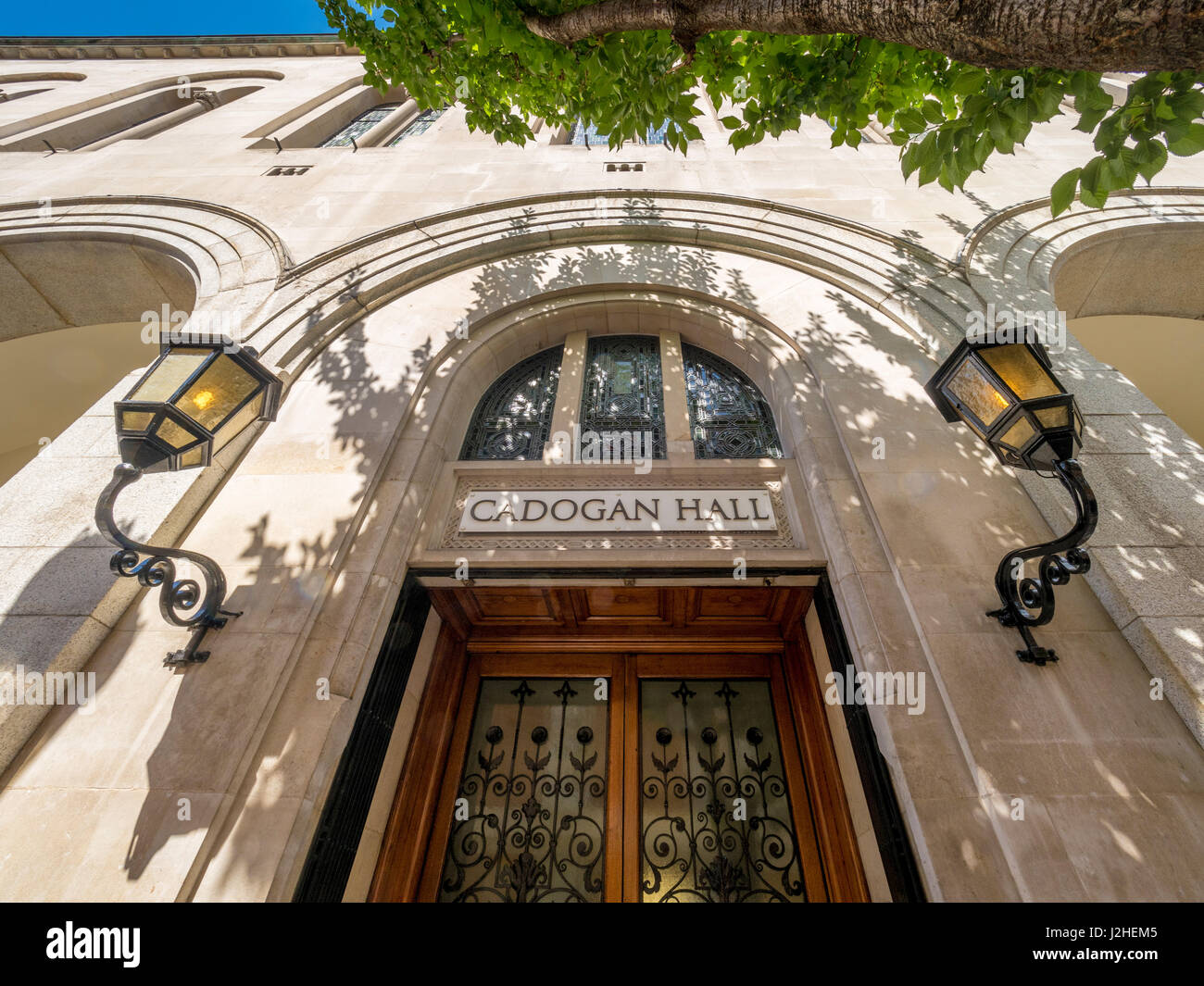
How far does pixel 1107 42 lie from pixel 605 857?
4693 millimetres

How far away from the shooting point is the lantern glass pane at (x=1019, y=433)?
8.97 feet

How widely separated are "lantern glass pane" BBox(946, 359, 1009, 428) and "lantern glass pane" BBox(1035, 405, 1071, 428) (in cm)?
16

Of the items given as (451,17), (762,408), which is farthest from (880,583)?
(451,17)

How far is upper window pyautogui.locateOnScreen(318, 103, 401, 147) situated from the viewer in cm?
1002

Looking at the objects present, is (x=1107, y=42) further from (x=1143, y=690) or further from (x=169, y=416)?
(x=169, y=416)

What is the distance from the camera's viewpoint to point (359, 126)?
35.1 feet

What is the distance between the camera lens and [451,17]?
4402 millimetres

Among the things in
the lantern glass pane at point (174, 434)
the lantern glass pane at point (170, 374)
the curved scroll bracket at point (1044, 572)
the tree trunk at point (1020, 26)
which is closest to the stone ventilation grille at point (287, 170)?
the lantern glass pane at point (170, 374)

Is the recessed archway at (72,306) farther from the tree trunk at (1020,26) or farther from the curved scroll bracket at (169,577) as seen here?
the tree trunk at (1020,26)

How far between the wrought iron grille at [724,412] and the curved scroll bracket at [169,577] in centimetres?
364

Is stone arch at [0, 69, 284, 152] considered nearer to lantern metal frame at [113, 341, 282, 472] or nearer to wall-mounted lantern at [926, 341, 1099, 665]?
lantern metal frame at [113, 341, 282, 472]

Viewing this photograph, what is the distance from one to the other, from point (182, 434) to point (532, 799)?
3.32 m
